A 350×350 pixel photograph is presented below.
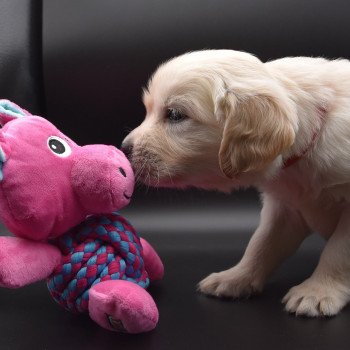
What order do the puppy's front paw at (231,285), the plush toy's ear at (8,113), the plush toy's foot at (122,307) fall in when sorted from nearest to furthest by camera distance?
the plush toy's foot at (122,307)
the plush toy's ear at (8,113)
the puppy's front paw at (231,285)

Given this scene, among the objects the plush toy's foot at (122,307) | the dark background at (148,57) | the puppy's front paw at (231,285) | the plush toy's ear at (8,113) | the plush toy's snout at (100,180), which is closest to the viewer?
the plush toy's foot at (122,307)

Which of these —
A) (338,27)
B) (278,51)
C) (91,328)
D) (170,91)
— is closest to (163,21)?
(278,51)

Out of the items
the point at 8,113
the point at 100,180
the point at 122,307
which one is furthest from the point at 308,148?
the point at 8,113

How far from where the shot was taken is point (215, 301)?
2180 millimetres

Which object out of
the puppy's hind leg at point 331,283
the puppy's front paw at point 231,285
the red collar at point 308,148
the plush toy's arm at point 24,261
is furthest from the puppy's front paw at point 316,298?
the plush toy's arm at point 24,261

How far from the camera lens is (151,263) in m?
2.26

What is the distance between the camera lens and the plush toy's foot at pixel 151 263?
2229 mm

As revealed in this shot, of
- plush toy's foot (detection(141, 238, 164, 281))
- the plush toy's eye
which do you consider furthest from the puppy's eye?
plush toy's foot (detection(141, 238, 164, 281))

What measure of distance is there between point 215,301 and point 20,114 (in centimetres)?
84

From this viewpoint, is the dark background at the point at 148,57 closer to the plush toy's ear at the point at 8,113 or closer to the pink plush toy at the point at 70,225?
the pink plush toy at the point at 70,225

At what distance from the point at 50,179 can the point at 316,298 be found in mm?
A: 870

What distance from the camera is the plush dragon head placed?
1.76 m

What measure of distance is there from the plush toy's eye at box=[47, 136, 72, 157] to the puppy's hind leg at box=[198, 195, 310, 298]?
69cm

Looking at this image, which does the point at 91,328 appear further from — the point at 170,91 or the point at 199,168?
the point at 170,91
